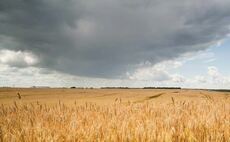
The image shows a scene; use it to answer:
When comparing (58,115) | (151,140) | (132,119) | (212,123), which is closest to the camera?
(151,140)

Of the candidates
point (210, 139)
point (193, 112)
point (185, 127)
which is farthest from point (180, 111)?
point (210, 139)

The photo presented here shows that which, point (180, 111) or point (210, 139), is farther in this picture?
point (180, 111)

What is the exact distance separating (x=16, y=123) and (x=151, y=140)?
370 cm

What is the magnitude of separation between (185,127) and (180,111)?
260 cm

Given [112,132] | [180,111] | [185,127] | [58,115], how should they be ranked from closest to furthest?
[112,132] < [185,127] < [58,115] < [180,111]

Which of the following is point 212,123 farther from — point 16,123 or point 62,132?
point 16,123

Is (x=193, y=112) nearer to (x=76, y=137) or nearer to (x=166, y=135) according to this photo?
(x=166, y=135)

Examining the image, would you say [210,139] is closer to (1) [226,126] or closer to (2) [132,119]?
(1) [226,126]

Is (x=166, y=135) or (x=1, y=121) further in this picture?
(x=1, y=121)

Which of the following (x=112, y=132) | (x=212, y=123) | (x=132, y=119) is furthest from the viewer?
(x=132, y=119)

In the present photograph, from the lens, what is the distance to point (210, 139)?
5082mm

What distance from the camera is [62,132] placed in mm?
5562

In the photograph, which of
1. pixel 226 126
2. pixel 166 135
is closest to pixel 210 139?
pixel 166 135

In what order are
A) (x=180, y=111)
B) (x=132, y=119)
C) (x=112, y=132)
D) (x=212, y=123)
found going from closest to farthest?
(x=112, y=132) → (x=212, y=123) → (x=132, y=119) → (x=180, y=111)
